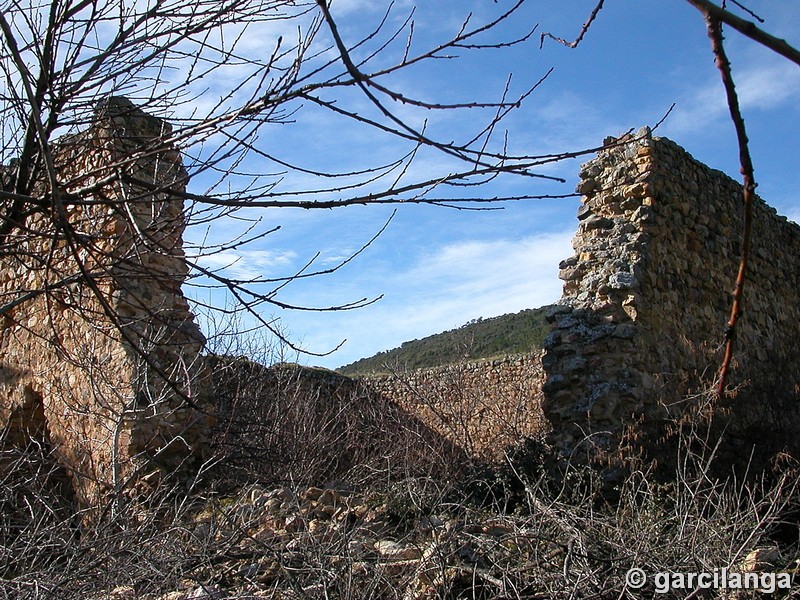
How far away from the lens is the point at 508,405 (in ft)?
35.8

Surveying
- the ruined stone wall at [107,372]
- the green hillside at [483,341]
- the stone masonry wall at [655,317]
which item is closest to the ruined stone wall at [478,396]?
the stone masonry wall at [655,317]

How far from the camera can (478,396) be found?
10711 millimetres

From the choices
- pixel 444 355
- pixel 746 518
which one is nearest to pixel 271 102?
pixel 746 518

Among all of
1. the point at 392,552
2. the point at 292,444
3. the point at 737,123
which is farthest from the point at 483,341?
the point at 737,123

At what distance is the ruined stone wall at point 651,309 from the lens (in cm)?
665

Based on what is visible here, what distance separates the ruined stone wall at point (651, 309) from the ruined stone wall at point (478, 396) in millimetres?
1530

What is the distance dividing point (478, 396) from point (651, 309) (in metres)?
4.01

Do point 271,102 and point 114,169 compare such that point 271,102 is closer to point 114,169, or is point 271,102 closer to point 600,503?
point 114,169

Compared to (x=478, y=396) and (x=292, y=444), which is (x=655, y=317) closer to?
(x=292, y=444)

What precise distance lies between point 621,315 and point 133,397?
13.6ft

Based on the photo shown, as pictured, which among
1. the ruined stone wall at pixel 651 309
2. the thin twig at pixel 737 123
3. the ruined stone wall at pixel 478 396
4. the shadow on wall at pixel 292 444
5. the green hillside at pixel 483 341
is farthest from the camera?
the green hillside at pixel 483 341

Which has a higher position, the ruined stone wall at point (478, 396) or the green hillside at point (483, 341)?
the green hillside at point (483, 341)

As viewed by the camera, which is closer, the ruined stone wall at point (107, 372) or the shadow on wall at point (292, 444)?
the ruined stone wall at point (107, 372)

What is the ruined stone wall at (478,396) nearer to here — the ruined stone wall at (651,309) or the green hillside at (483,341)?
the ruined stone wall at (651,309)
